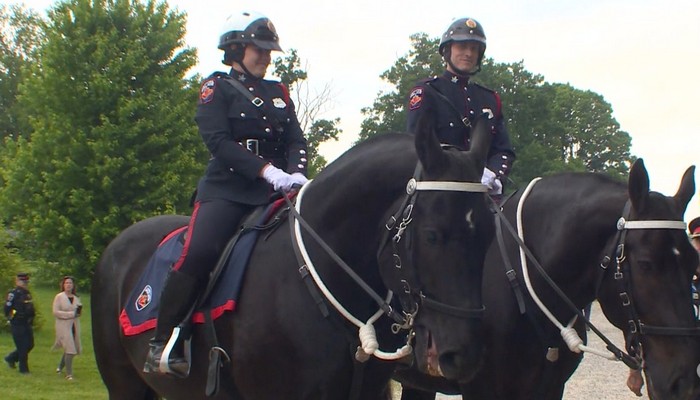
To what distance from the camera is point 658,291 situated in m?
5.16

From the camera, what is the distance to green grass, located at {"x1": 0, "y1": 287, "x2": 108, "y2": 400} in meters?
15.2

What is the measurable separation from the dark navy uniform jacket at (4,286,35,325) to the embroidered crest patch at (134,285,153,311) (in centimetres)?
1255

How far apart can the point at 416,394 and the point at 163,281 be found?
218cm

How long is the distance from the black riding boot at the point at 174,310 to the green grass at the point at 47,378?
10077mm

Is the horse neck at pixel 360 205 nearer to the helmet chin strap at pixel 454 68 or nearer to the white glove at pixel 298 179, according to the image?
the white glove at pixel 298 179

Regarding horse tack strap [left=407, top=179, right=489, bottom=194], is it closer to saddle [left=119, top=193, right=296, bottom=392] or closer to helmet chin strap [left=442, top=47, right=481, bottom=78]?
saddle [left=119, top=193, right=296, bottom=392]

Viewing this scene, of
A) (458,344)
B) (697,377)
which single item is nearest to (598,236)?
(697,377)

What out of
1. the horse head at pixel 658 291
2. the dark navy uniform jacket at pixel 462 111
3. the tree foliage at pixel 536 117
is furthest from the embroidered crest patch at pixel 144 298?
the tree foliage at pixel 536 117

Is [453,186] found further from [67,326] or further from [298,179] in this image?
[67,326]

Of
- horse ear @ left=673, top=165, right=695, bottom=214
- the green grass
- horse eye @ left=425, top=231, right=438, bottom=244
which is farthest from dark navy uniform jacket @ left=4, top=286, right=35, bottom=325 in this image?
horse eye @ left=425, top=231, right=438, bottom=244

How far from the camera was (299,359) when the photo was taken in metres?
4.80

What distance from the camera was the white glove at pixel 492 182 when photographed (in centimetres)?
622

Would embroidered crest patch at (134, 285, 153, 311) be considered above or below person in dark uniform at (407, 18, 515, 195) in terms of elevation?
below

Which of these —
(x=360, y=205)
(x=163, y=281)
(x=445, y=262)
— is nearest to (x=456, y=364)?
(x=445, y=262)
